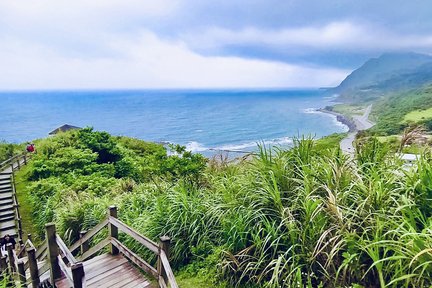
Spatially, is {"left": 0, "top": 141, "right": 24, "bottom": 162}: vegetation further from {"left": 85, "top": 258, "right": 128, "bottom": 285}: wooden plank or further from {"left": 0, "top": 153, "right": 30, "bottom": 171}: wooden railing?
{"left": 85, "top": 258, "right": 128, "bottom": 285}: wooden plank

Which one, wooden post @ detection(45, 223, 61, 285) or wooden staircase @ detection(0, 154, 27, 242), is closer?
wooden post @ detection(45, 223, 61, 285)

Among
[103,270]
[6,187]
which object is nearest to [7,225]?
[6,187]

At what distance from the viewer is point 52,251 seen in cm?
432

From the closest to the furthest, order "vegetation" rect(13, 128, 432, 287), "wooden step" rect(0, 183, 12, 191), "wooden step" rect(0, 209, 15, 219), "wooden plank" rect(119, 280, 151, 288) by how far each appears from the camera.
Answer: "vegetation" rect(13, 128, 432, 287) < "wooden plank" rect(119, 280, 151, 288) < "wooden step" rect(0, 209, 15, 219) < "wooden step" rect(0, 183, 12, 191)

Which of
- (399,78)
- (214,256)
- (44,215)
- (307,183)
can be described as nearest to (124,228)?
(214,256)

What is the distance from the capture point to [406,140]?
422cm

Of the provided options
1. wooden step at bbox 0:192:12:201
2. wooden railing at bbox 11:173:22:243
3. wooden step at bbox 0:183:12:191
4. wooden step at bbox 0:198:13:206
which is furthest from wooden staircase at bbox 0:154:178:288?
wooden step at bbox 0:183:12:191

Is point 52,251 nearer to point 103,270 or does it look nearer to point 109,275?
point 103,270

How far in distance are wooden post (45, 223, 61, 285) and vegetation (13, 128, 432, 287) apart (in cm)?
128

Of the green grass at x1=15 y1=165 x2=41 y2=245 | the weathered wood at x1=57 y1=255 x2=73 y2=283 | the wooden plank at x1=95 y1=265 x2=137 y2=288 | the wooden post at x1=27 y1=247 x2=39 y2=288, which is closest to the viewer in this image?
the weathered wood at x1=57 y1=255 x2=73 y2=283

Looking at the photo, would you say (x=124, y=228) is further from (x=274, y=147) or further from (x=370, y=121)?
(x=370, y=121)

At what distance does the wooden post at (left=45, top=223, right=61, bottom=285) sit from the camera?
4.28 metres

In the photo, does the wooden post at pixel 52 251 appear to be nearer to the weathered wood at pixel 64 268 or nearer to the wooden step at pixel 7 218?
the weathered wood at pixel 64 268

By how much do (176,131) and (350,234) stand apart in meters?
86.1
